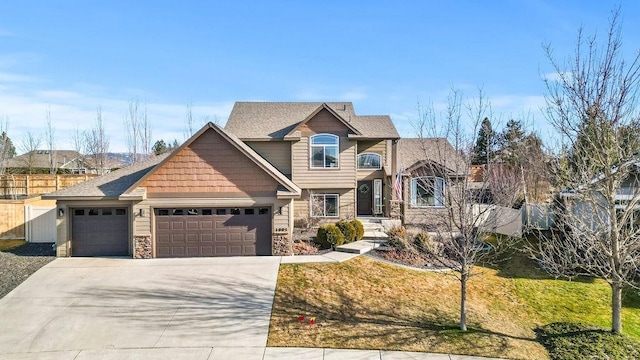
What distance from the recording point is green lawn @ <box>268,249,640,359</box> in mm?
8562

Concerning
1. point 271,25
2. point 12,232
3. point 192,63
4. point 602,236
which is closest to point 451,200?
point 602,236

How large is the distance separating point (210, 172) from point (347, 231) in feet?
21.0

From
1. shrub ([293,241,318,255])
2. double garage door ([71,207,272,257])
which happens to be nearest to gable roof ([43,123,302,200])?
double garage door ([71,207,272,257])

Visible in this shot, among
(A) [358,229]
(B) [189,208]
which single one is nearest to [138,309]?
(B) [189,208]

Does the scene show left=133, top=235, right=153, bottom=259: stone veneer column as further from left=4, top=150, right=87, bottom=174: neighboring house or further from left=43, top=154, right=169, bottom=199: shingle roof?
left=4, top=150, right=87, bottom=174: neighboring house

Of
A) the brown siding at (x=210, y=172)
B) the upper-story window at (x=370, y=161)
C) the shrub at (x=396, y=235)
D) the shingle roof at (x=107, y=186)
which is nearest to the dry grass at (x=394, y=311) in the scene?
the shrub at (x=396, y=235)

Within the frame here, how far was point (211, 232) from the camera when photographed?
14.9 m

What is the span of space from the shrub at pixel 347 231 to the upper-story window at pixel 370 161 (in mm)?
6513

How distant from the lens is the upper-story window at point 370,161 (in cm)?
2230

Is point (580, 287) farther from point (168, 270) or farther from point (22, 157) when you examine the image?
point (22, 157)

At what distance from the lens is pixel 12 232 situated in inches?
680

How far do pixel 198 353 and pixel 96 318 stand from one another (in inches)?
141

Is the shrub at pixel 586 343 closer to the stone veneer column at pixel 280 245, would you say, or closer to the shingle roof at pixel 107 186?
the stone veneer column at pixel 280 245

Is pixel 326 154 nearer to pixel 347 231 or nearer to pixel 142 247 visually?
pixel 347 231
